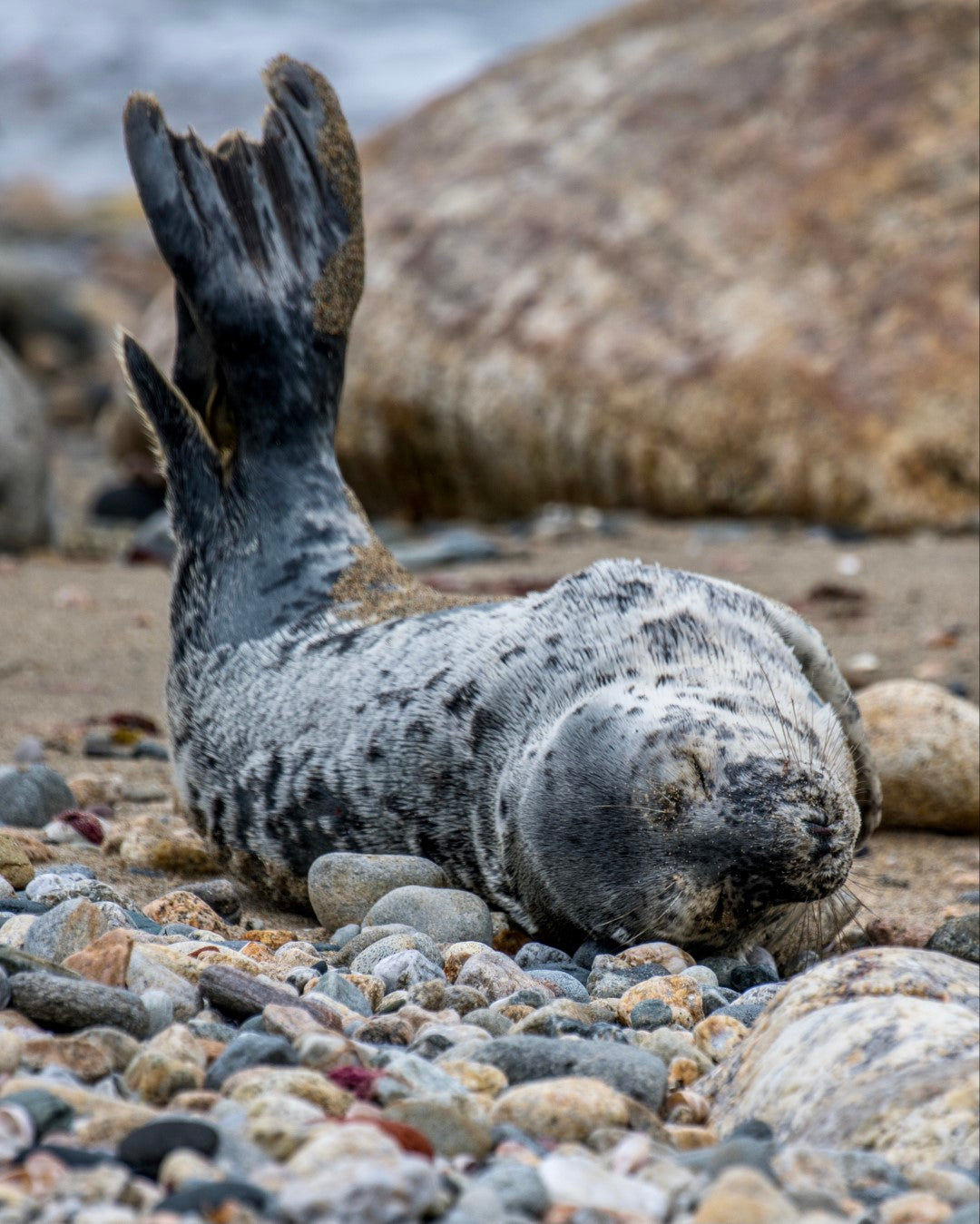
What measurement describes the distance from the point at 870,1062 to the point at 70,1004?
1061 millimetres

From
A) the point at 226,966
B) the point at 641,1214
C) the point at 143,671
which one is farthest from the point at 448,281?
the point at 641,1214

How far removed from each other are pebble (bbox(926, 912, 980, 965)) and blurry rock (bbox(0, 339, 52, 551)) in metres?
5.59

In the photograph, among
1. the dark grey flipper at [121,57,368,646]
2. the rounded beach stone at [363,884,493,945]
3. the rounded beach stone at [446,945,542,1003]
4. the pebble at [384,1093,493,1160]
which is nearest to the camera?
the pebble at [384,1093,493,1160]

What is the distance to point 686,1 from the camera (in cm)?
994

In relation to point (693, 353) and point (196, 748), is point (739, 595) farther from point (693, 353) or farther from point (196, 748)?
point (693, 353)

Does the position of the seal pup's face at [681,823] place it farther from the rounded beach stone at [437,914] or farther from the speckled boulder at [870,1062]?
the speckled boulder at [870,1062]

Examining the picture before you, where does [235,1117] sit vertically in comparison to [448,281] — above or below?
below

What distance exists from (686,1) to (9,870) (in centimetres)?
823

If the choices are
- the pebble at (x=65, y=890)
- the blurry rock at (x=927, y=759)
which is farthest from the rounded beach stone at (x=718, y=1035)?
the blurry rock at (x=927, y=759)

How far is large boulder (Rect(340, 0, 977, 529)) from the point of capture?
24.3ft

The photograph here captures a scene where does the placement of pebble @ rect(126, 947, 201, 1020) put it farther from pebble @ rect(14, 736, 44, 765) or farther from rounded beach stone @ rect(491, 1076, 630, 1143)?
pebble @ rect(14, 736, 44, 765)

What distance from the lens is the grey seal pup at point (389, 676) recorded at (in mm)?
2836

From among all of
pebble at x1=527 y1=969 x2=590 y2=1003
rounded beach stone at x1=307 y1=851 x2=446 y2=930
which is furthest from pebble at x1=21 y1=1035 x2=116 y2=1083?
rounded beach stone at x1=307 y1=851 x2=446 y2=930

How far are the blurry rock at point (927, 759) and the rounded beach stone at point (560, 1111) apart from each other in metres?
2.45
